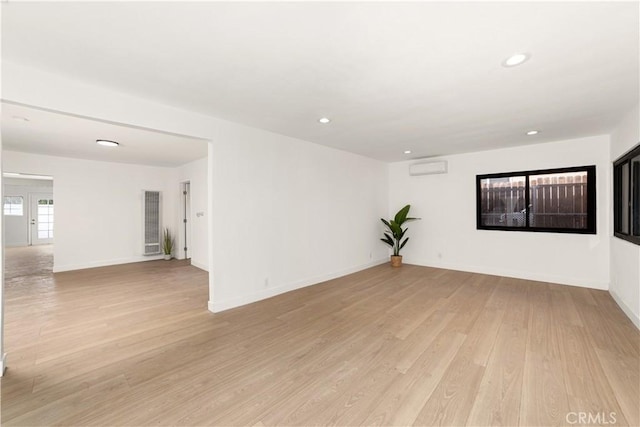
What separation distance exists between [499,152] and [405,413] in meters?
5.12

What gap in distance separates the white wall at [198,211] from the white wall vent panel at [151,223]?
38.6 inches

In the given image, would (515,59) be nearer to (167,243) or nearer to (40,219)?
(167,243)

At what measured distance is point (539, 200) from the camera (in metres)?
4.75

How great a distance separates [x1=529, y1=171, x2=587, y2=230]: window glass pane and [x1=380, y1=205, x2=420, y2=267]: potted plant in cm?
222

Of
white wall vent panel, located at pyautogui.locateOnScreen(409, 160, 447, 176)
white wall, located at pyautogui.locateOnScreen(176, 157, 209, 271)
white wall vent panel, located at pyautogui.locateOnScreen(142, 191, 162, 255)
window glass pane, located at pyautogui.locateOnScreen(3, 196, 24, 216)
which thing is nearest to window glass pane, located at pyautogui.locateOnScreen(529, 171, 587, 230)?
white wall vent panel, located at pyautogui.locateOnScreen(409, 160, 447, 176)

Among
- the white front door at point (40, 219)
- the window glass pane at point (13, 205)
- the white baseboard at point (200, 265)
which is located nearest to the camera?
the white baseboard at point (200, 265)

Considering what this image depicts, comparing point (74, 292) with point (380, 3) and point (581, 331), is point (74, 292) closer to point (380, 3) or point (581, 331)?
point (380, 3)

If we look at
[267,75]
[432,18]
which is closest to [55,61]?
[267,75]

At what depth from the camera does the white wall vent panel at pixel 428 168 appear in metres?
5.57

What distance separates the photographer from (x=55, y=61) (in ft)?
6.59

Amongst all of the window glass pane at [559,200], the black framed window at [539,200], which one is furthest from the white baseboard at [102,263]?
the window glass pane at [559,200]

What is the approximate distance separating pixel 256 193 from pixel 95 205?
498cm

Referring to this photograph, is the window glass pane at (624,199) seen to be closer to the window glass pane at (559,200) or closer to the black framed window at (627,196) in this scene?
the black framed window at (627,196)

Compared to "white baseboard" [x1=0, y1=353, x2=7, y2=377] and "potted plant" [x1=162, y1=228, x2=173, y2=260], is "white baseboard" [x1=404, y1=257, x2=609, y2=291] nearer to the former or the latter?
"white baseboard" [x1=0, y1=353, x2=7, y2=377]
